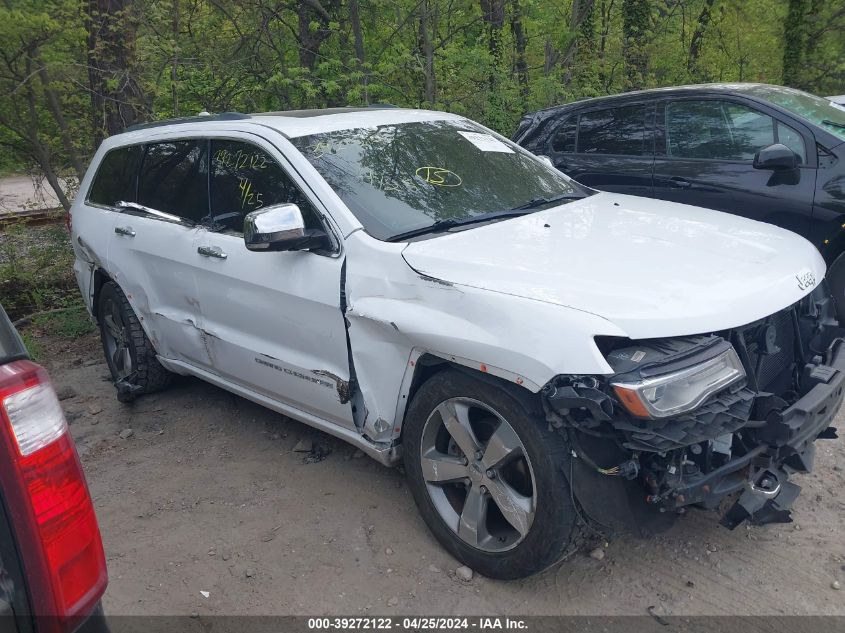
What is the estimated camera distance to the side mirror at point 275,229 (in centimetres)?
312

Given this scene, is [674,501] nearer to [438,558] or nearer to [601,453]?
[601,453]

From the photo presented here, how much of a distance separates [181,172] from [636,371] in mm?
3163

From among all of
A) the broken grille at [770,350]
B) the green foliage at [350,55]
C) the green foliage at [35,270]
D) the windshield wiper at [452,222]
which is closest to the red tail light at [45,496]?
the windshield wiper at [452,222]

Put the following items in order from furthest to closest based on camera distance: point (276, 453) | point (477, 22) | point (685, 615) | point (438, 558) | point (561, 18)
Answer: point (561, 18), point (477, 22), point (276, 453), point (438, 558), point (685, 615)

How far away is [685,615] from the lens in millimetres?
2764

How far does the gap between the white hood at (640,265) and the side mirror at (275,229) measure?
0.51 m

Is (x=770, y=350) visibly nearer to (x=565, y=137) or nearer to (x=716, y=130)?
(x=716, y=130)

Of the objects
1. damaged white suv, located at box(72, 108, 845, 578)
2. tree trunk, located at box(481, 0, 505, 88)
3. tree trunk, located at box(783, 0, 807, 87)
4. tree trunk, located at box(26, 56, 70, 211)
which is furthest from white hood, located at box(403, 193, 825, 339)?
tree trunk, located at box(783, 0, 807, 87)

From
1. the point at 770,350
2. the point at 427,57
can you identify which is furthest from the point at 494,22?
the point at 770,350

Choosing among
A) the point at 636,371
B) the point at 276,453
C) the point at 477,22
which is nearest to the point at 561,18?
the point at 477,22

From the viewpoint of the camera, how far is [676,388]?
8.14ft

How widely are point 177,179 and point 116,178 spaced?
889 mm

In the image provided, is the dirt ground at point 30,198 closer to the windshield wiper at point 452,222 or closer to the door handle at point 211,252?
the door handle at point 211,252

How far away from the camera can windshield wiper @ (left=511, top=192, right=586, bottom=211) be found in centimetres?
378
